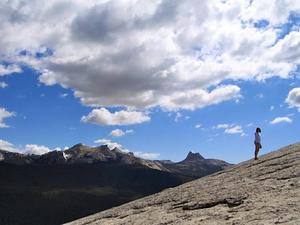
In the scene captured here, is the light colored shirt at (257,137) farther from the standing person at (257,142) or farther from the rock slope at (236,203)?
the rock slope at (236,203)

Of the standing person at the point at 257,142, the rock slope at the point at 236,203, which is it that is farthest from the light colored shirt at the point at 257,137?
the rock slope at the point at 236,203

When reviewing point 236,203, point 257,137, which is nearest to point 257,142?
point 257,137

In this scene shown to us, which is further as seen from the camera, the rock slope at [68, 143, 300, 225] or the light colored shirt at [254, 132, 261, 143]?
the light colored shirt at [254, 132, 261, 143]

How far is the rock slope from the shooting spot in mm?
19447

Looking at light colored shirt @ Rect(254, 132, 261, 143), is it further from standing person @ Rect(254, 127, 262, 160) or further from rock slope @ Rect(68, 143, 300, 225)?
rock slope @ Rect(68, 143, 300, 225)

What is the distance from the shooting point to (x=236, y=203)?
2297 centimetres

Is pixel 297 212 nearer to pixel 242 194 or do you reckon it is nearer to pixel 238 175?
pixel 242 194

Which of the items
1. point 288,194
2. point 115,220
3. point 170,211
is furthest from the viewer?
point 115,220

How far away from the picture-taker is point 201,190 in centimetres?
3011

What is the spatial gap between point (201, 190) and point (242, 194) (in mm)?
6013

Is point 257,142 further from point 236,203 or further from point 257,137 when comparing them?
point 236,203

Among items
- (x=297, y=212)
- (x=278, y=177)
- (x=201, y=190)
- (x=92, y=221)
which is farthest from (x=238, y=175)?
(x=297, y=212)

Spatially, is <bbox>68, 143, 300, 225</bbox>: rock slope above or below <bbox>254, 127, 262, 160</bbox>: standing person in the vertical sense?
below

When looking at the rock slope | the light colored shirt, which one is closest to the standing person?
the light colored shirt
